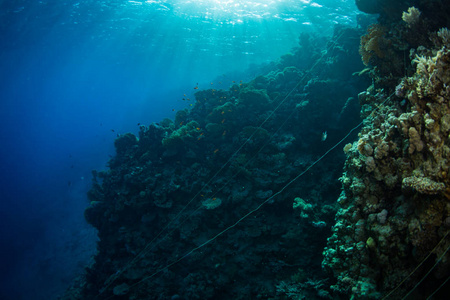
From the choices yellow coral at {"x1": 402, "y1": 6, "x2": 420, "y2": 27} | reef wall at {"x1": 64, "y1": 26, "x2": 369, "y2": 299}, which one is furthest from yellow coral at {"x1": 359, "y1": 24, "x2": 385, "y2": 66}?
reef wall at {"x1": 64, "y1": 26, "x2": 369, "y2": 299}

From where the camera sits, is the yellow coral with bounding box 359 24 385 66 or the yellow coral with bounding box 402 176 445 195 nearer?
the yellow coral with bounding box 402 176 445 195

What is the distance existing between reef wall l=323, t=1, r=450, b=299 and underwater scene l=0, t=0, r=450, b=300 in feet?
0.08

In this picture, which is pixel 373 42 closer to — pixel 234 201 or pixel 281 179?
pixel 281 179

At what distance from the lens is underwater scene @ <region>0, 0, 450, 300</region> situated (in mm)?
3939

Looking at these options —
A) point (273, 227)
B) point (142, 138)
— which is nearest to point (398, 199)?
point (273, 227)

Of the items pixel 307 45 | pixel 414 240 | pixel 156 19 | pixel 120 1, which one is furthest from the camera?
pixel 156 19

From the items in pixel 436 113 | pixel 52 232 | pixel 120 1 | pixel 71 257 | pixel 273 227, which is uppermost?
pixel 120 1

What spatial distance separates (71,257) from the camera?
21781 millimetres

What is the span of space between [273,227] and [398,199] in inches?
210

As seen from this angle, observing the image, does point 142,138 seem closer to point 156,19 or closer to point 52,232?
point 156,19

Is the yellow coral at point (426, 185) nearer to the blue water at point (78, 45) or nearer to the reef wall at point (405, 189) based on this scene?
the reef wall at point (405, 189)

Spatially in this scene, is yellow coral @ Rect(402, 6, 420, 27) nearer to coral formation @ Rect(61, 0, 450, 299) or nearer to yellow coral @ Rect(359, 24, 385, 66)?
coral formation @ Rect(61, 0, 450, 299)

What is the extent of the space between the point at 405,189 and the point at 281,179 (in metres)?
5.86

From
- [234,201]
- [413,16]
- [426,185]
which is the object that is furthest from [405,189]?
[234,201]
